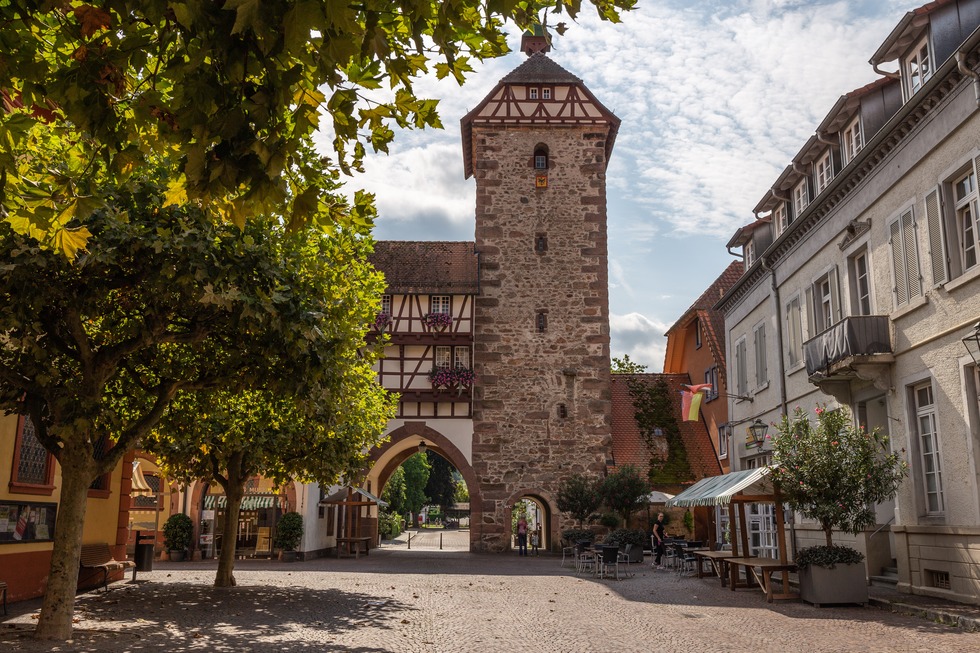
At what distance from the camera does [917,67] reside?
13922 millimetres

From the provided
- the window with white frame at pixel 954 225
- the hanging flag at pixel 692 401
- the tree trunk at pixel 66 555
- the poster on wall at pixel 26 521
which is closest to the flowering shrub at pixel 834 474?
the window with white frame at pixel 954 225

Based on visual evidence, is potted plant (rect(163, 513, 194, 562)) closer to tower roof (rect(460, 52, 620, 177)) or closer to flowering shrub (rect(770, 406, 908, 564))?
tower roof (rect(460, 52, 620, 177))

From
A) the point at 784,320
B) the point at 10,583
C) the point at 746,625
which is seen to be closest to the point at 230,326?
the point at 10,583

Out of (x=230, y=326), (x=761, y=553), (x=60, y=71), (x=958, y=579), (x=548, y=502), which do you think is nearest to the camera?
(x=60, y=71)

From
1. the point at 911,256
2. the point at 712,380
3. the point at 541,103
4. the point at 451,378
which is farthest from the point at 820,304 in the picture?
Answer: the point at 541,103

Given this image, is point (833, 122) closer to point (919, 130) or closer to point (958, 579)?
point (919, 130)

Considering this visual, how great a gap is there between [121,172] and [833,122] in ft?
49.2

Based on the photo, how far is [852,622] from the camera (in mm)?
11008

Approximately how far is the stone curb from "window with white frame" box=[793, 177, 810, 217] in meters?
8.73

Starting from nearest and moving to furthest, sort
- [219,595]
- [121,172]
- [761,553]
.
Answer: [121,172] → [219,595] → [761,553]

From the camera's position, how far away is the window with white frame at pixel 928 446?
1320 cm

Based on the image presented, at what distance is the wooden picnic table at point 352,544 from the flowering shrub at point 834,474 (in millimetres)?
18513

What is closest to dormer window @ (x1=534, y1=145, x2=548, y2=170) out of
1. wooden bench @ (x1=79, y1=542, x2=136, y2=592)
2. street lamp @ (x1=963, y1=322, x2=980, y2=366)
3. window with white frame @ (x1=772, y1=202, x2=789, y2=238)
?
window with white frame @ (x1=772, y1=202, x2=789, y2=238)

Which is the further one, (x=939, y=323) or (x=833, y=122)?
(x=833, y=122)
